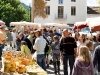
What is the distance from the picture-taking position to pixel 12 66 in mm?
8047

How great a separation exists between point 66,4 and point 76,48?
5691cm

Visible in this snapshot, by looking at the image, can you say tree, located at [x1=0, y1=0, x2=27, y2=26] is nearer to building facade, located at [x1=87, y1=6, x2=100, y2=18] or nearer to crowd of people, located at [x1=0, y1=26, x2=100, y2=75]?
building facade, located at [x1=87, y1=6, x2=100, y2=18]

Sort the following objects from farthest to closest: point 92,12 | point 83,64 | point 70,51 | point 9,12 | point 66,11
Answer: point 92,12
point 9,12
point 66,11
point 70,51
point 83,64

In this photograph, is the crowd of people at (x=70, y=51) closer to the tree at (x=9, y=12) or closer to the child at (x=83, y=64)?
the child at (x=83, y=64)

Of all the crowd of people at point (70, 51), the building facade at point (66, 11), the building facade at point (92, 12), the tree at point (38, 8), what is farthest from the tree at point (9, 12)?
the crowd of people at point (70, 51)

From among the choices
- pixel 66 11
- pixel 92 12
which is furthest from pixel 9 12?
pixel 92 12

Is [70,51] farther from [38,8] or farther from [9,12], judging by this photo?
[9,12]

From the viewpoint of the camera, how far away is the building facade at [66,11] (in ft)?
220

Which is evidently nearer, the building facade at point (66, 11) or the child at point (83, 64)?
the child at point (83, 64)

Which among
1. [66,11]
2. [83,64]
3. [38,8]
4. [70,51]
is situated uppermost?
[83,64]

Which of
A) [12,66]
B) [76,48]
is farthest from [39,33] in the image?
[12,66]

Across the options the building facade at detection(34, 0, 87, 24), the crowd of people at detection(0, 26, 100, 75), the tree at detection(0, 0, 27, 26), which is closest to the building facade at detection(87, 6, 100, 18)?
the building facade at detection(34, 0, 87, 24)

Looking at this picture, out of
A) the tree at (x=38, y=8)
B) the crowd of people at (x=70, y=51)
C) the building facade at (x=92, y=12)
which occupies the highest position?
the crowd of people at (x=70, y=51)

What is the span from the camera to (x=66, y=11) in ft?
223
